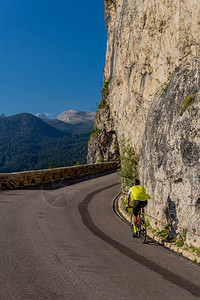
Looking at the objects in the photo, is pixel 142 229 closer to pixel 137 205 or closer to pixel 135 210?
pixel 135 210

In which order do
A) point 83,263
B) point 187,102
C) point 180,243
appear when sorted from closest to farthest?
point 83,263, point 180,243, point 187,102

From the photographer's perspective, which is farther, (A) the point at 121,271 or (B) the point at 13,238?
(B) the point at 13,238

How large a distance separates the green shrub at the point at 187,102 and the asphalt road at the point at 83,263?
4.17 m

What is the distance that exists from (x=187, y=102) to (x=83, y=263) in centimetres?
546

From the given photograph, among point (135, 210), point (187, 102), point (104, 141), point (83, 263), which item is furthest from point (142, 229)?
point (104, 141)

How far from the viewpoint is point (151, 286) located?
4660mm

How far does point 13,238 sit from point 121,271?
354cm

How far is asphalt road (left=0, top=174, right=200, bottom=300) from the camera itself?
4398 millimetres

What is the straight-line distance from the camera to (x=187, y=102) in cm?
784

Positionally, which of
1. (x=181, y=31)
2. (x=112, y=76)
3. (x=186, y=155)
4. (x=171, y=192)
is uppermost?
(x=112, y=76)

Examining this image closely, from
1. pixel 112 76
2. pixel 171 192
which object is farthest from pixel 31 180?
pixel 112 76

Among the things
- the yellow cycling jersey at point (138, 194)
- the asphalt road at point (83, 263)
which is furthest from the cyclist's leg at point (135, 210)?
the asphalt road at point (83, 263)

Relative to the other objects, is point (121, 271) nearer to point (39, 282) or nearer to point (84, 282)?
point (84, 282)

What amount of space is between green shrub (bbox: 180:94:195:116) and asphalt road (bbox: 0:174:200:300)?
4.17m
